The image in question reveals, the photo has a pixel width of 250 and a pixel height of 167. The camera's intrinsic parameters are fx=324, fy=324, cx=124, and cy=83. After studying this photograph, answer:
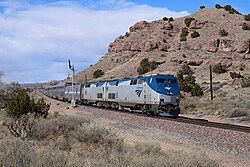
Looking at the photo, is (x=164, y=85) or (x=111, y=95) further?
(x=111, y=95)

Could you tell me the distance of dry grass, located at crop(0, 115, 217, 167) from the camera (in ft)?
22.9

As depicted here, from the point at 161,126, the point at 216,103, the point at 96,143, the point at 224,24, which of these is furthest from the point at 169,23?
the point at 96,143

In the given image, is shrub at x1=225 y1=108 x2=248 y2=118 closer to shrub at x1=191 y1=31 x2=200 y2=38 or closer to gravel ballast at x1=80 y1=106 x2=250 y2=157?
gravel ballast at x1=80 y1=106 x2=250 y2=157

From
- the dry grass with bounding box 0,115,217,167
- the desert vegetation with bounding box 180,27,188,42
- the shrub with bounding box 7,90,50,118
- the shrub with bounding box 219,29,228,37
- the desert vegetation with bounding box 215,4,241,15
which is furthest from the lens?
the desert vegetation with bounding box 215,4,241,15

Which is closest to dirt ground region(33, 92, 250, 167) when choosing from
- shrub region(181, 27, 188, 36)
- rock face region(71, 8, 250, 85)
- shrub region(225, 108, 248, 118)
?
shrub region(225, 108, 248, 118)

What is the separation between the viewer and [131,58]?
90.6 meters

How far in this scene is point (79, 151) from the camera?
9.91 m

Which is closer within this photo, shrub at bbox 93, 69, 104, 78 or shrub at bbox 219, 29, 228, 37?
shrub at bbox 219, 29, 228, 37

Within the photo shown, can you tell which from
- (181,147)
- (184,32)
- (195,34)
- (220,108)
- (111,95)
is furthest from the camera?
(184,32)

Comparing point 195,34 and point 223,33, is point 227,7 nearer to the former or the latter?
point 195,34

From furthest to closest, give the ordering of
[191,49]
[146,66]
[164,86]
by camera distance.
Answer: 1. [191,49]
2. [146,66]
3. [164,86]

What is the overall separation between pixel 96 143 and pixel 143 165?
20.2 ft

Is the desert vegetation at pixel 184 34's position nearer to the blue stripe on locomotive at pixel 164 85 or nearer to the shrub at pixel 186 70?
the shrub at pixel 186 70

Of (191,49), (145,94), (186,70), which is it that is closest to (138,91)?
(145,94)
